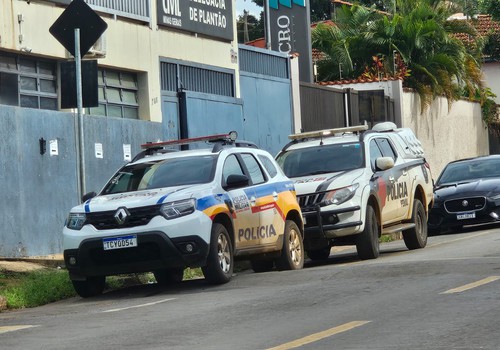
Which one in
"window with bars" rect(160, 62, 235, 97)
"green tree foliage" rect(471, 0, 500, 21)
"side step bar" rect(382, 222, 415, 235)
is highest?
"green tree foliage" rect(471, 0, 500, 21)

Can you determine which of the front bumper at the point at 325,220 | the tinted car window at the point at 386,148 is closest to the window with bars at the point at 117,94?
the tinted car window at the point at 386,148

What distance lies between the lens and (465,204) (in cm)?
2545

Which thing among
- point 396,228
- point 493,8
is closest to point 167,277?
point 396,228

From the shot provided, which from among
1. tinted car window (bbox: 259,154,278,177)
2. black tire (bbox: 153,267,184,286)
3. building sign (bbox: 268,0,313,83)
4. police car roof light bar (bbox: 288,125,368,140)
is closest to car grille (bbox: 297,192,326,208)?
tinted car window (bbox: 259,154,278,177)

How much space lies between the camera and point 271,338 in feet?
32.4

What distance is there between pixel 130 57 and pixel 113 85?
625mm

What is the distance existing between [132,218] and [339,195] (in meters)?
4.28

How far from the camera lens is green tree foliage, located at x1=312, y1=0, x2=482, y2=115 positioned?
133ft

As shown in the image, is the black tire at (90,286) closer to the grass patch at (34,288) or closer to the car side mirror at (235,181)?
the grass patch at (34,288)

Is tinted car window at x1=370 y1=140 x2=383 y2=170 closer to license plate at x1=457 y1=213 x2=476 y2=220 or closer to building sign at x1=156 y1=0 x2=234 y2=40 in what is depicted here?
license plate at x1=457 y1=213 x2=476 y2=220

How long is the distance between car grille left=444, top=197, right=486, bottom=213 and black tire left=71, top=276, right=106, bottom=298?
37.2ft

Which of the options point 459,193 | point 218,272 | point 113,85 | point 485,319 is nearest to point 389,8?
point 459,193

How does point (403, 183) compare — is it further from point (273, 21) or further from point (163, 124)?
point (273, 21)

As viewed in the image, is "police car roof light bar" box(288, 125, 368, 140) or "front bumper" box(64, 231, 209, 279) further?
"police car roof light bar" box(288, 125, 368, 140)
